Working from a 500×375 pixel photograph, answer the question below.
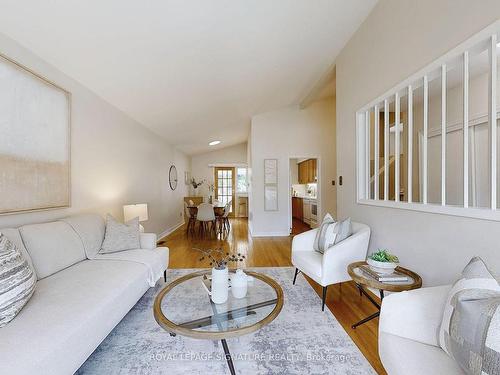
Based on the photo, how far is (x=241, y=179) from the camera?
8.84 m

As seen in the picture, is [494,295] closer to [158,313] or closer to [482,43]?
[482,43]

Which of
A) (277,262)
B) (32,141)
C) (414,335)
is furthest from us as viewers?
(277,262)

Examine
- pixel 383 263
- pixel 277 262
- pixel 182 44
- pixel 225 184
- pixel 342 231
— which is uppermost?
pixel 182 44

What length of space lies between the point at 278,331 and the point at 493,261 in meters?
1.46

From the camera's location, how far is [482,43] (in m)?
1.42

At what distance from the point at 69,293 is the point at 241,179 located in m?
7.45

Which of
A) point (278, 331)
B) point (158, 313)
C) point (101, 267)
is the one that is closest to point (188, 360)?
point (158, 313)

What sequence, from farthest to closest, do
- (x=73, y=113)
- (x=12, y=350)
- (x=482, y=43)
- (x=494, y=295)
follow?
(x=73, y=113), (x=482, y=43), (x=12, y=350), (x=494, y=295)

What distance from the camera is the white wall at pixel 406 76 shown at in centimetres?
145

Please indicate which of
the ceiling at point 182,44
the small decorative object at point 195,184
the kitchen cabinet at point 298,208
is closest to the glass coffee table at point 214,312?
the ceiling at point 182,44

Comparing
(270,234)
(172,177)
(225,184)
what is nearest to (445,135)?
(270,234)

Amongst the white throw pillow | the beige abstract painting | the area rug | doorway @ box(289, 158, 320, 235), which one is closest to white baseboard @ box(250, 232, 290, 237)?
doorway @ box(289, 158, 320, 235)

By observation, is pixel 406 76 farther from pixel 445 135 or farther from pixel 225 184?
pixel 225 184

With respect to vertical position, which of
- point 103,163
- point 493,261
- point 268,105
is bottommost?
point 493,261
